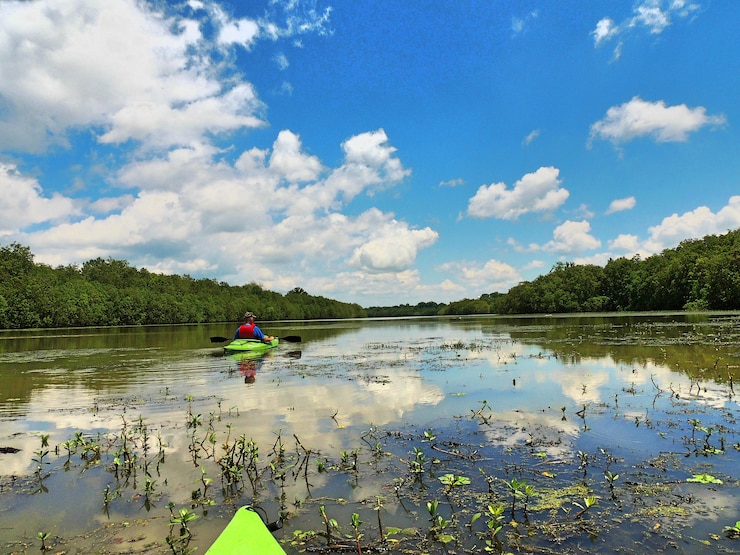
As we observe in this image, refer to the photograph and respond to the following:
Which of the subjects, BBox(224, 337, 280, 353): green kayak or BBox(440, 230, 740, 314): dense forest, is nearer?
BBox(224, 337, 280, 353): green kayak

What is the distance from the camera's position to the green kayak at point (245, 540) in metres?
3.96

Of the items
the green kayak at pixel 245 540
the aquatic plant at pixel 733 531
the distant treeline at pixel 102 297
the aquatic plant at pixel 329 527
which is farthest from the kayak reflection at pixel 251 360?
the distant treeline at pixel 102 297

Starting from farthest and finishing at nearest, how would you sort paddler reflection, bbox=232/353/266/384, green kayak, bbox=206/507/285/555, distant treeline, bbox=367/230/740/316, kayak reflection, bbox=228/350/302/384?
distant treeline, bbox=367/230/740/316, kayak reflection, bbox=228/350/302/384, paddler reflection, bbox=232/353/266/384, green kayak, bbox=206/507/285/555

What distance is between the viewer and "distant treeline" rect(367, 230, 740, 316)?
7019 cm

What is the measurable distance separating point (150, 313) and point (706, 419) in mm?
112121

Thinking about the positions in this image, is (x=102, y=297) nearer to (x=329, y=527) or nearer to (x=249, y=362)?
(x=249, y=362)

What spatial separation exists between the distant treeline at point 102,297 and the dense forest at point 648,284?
3395 inches

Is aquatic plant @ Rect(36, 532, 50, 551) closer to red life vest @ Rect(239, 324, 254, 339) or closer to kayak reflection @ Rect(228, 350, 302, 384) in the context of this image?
kayak reflection @ Rect(228, 350, 302, 384)

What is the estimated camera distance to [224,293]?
15500 cm

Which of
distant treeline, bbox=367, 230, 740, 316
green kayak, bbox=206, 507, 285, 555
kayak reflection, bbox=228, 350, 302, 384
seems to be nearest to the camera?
green kayak, bbox=206, 507, 285, 555

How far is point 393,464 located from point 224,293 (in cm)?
15596

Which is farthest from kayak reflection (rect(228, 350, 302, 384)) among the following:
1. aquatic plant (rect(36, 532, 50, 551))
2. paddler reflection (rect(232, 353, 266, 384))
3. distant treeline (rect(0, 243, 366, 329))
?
distant treeline (rect(0, 243, 366, 329))

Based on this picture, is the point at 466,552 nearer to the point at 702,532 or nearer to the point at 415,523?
the point at 415,523

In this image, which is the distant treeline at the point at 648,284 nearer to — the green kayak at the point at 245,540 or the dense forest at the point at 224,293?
the dense forest at the point at 224,293
